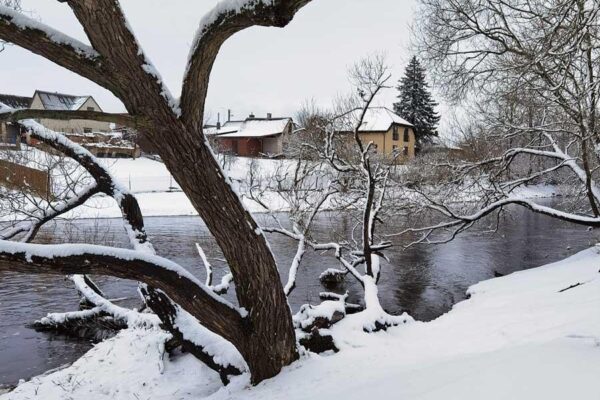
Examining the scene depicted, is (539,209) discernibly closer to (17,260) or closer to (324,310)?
(324,310)

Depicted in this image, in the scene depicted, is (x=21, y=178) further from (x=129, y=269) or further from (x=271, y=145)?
(x=271, y=145)

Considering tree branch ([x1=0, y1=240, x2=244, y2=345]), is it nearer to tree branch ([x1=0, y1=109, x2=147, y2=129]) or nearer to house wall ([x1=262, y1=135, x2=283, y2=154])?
tree branch ([x1=0, y1=109, x2=147, y2=129])

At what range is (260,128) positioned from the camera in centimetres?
5797

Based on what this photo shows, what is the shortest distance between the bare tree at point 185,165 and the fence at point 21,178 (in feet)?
19.1

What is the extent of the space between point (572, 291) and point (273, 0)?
6723mm

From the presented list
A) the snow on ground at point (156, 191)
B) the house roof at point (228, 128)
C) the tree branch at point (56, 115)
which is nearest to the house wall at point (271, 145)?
the house roof at point (228, 128)

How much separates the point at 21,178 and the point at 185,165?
8084 millimetres

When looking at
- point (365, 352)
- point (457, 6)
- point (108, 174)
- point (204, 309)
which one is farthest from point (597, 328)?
point (457, 6)

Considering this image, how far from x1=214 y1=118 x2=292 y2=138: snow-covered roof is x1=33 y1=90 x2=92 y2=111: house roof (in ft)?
54.0

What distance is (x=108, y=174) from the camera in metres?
5.91

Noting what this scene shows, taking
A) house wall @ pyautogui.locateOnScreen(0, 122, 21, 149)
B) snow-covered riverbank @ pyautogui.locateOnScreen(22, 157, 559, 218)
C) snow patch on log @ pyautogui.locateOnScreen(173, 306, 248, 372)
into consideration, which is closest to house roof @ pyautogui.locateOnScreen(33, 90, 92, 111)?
snow-covered riverbank @ pyautogui.locateOnScreen(22, 157, 559, 218)

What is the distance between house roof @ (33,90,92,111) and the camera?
51531mm

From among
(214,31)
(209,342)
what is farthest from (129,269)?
(214,31)

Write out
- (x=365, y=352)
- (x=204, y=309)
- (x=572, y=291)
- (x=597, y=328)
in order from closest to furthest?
(x=597, y=328)
(x=204, y=309)
(x=365, y=352)
(x=572, y=291)
